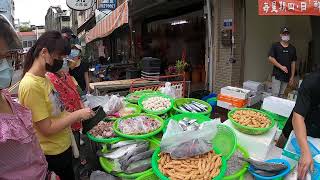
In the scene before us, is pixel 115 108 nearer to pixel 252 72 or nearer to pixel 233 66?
pixel 233 66

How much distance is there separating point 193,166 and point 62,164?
53.8 inches

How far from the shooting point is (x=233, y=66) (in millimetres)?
7945

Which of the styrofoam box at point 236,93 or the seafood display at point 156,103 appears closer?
the seafood display at point 156,103

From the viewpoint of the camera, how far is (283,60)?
6.67 meters

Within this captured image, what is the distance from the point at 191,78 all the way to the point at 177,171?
9714 millimetres

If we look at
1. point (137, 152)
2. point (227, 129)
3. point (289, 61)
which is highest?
point (289, 61)

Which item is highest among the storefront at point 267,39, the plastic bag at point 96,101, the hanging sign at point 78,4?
the hanging sign at point 78,4

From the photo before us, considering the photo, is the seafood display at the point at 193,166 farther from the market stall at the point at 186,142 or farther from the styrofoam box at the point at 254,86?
the styrofoam box at the point at 254,86

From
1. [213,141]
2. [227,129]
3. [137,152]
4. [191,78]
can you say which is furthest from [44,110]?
[191,78]

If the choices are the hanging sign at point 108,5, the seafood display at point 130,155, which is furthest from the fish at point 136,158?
the hanging sign at point 108,5

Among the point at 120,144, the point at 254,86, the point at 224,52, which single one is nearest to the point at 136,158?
the point at 120,144

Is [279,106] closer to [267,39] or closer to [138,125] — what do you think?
[138,125]

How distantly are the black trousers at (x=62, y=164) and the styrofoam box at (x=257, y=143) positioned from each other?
1.93m

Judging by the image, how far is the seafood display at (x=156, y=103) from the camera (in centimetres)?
424
